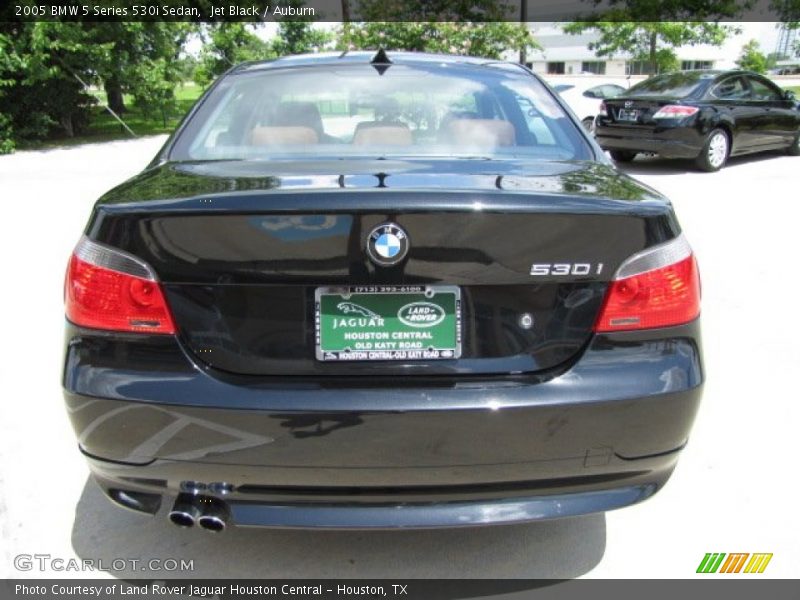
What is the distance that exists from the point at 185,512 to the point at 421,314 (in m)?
0.85

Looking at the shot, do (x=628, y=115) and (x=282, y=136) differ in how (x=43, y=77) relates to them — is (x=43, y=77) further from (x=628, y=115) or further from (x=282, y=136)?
(x=282, y=136)

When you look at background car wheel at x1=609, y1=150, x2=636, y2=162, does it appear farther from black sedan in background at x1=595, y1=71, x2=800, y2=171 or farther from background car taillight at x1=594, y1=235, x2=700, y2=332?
background car taillight at x1=594, y1=235, x2=700, y2=332

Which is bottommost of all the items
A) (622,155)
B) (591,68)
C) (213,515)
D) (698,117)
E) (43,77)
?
(591,68)

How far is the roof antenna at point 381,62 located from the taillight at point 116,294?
5.47 feet

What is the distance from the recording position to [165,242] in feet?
6.64

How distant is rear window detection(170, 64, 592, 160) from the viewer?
2824mm

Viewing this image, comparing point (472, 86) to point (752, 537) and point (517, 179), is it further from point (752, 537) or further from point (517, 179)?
point (752, 537)

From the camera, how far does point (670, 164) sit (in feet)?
42.6

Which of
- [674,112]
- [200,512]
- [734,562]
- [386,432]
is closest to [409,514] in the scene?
[386,432]

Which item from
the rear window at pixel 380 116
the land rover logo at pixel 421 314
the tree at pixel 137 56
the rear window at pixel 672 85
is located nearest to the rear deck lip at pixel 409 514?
the land rover logo at pixel 421 314

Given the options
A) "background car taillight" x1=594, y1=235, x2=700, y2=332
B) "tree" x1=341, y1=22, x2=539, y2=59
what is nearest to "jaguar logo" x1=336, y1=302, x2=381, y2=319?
"background car taillight" x1=594, y1=235, x2=700, y2=332

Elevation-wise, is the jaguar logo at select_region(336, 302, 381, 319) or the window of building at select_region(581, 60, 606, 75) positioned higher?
the jaguar logo at select_region(336, 302, 381, 319)

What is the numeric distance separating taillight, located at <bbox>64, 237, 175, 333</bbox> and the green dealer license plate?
44cm

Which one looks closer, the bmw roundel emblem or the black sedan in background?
the bmw roundel emblem
